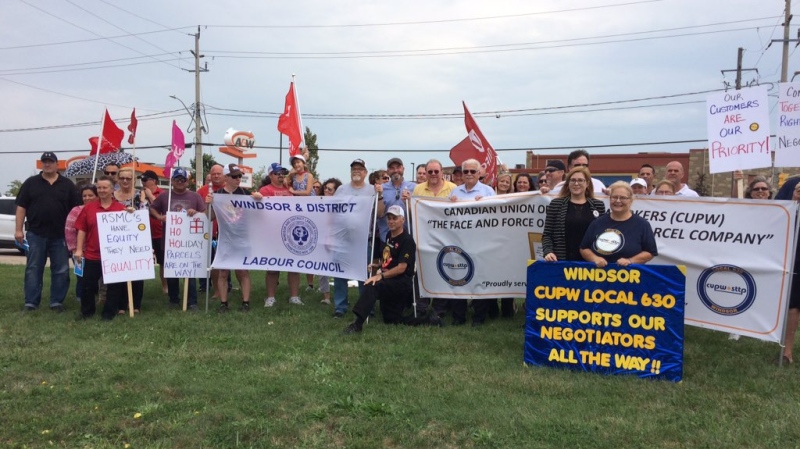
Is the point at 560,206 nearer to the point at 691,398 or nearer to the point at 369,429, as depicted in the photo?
the point at 691,398

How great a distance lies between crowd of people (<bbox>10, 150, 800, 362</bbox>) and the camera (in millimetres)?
5945

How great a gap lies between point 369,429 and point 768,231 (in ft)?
13.8

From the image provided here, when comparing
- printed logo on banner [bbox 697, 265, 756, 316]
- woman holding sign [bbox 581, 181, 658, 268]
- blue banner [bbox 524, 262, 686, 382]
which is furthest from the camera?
printed logo on banner [bbox 697, 265, 756, 316]

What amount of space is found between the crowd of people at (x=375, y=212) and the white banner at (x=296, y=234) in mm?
187

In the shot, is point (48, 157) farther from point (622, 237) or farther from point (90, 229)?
point (622, 237)

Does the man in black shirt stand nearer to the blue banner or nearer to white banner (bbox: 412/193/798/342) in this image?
white banner (bbox: 412/193/798/342)

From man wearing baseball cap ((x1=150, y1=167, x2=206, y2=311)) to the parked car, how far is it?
43.0 feet

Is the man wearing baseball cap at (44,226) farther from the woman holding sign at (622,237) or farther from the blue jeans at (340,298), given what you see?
the woman holding sign at (622,237)

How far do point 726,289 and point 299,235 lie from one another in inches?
202

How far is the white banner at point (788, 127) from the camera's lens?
6004 millimetres

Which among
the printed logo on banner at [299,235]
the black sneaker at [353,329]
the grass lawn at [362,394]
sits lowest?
the grass lawn at [362,394]

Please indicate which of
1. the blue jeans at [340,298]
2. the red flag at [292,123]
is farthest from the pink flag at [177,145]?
the blue jeans at [340,298]

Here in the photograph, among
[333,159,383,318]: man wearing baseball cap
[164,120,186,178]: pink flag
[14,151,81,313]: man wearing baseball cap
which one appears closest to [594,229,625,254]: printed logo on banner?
[333,159,383,318]: man wearing baseball cap

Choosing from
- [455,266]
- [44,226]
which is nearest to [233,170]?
[44,226]
